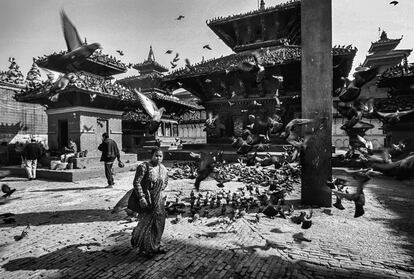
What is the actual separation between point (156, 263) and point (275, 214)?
2860 millimetres

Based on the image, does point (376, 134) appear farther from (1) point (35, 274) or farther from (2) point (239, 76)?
(1) point (35, 274)

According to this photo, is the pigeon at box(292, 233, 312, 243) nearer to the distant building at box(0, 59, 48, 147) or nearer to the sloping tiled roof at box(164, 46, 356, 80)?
the sloping tiled roof at box(164, 46, 356, 80)

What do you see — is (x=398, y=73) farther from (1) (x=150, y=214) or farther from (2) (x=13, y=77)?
(2) (x=13, y=77)

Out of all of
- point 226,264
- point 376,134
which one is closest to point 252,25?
point 376,134

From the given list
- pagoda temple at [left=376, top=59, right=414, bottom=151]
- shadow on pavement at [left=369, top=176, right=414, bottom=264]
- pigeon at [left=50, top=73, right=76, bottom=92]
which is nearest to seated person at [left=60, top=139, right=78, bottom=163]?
pigeon at [left=50, top=73, right=76, bottom=92]

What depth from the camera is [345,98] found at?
5617 millimetres

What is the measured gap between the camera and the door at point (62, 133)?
48.0ft

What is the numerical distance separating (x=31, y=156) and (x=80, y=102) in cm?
448

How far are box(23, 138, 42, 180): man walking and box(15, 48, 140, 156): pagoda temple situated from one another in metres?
2.92

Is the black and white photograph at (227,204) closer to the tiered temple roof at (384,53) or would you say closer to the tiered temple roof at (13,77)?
the tiered temple roof at (13,77)

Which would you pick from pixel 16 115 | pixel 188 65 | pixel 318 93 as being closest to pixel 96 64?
pixel 188 65

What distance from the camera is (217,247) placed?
13.1 ft

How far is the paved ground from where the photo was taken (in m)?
3.26

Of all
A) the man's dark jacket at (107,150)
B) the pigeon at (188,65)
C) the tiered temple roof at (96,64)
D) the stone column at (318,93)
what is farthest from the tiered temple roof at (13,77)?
the stone column at (318,93)
